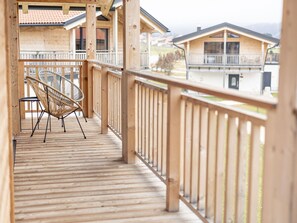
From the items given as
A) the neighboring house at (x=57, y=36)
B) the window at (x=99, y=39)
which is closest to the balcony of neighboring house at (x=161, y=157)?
the neighboring house at (x=57, y=36)

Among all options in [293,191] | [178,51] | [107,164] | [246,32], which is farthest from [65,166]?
[293,191]

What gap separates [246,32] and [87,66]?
16.7 ft

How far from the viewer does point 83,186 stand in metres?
3.82

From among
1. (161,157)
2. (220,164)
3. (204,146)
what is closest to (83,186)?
(161,157)

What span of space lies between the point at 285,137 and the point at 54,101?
4.28 m

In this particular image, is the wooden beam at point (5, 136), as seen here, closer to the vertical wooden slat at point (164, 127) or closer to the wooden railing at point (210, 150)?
the wooden railing at point (210, 150)

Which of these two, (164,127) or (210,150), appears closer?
(210,150)

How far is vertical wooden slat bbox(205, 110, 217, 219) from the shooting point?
8.70 feet

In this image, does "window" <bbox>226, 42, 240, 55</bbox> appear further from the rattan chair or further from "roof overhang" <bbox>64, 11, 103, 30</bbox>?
"roof overhang" <bbox>64, 11, 103, 30</bbox>

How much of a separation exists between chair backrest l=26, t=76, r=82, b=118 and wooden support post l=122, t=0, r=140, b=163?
1285 millimetres

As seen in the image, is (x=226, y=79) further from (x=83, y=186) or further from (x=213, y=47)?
A: (x=83, y=186)

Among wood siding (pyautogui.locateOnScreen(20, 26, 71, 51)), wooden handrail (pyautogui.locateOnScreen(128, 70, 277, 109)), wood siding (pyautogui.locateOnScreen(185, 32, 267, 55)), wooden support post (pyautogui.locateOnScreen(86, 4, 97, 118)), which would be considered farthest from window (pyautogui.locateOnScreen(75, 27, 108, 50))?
wood siding (pyautogui.locateOnScreen(185, 32, 267, 55))

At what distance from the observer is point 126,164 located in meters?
4.52

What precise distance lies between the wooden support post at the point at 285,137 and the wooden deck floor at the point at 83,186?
1.30 metres
